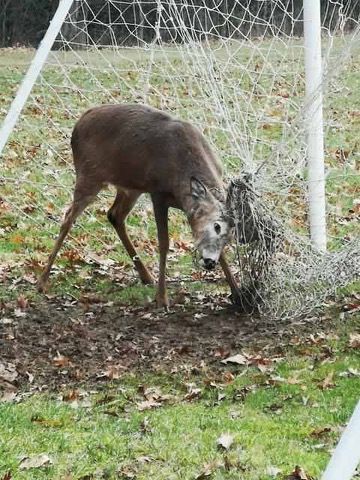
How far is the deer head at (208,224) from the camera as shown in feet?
23.9

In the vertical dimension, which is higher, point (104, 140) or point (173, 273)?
point (104, 140)

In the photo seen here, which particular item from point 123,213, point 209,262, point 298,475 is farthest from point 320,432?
point 123,213

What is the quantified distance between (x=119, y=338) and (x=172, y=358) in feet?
2.07

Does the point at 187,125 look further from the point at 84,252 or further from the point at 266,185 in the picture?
the point at 84,252

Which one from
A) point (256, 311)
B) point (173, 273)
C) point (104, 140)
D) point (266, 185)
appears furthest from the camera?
point (173, 273)

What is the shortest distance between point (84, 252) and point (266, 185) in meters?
3.17

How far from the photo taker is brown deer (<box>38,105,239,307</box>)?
7.47 metres

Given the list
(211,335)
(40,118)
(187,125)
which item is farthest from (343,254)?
(40,118)

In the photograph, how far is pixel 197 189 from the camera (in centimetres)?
757

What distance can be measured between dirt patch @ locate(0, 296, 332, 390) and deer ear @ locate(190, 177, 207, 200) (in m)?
1.03

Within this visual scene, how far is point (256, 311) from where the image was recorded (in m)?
7.77

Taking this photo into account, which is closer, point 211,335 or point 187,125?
point 211,335

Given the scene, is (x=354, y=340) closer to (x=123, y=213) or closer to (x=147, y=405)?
(x=147, y=405)

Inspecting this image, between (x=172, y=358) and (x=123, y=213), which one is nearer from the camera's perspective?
(x=172, y=358)
